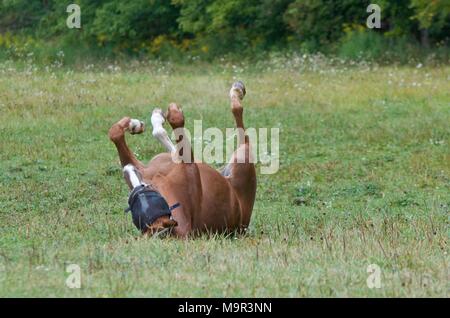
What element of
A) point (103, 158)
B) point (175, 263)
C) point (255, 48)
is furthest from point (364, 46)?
point (175, 263)

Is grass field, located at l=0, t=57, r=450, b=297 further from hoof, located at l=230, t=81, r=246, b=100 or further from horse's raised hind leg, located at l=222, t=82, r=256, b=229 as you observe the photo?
hoof, located at l=230, t=81, r=246, b=100

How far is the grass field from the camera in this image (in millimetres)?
6254

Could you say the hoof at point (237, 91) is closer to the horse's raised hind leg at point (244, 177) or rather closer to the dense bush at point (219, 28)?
the horse's raised hind leg at point (244, 177)

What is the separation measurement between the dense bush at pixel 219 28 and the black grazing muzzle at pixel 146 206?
66.9ft

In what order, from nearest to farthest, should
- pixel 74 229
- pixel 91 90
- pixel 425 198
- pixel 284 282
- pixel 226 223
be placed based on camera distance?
pixel 284 282, pixel 226 223, pixel 74 229, pixel 425 198, pixel 91 90

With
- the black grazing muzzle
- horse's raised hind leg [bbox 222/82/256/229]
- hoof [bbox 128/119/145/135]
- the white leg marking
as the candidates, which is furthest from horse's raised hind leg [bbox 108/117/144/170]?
horse's raised hind leg [bbox 222/82/256/229]

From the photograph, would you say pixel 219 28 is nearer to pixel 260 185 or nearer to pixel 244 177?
pixel 260 185

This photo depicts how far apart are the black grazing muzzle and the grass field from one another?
18 centimetres

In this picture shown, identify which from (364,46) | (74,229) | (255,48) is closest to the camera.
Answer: (74,229)

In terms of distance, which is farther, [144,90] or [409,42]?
[409,42]

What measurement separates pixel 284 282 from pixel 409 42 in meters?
24.8

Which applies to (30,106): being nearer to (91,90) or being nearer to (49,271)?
(91,90)

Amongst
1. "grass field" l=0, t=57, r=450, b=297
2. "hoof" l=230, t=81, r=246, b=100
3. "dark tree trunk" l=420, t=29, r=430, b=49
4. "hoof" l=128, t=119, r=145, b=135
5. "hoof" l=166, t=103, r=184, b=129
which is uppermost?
"dark tree trunk" l=420, t=29, r=430, b=49

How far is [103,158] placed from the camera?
14742 mm
